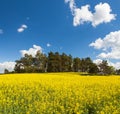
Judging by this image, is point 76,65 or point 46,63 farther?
point 76,65

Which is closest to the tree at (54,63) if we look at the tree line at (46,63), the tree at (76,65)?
the tree line at (46,63)

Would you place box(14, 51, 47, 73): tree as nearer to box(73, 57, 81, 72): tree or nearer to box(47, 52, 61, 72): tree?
box(47, 52, 61, 72): tree

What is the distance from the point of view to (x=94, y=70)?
7612 cm

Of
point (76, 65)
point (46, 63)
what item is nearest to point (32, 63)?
point (46, 63)

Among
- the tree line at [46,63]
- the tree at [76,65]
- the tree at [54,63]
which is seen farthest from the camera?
the tree at [76,65]

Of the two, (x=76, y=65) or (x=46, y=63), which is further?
(x=76, y=65)

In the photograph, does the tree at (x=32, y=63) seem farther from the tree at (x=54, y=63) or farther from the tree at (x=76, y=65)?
the tree at (x=76, y=65)

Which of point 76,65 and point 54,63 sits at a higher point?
point 76,65

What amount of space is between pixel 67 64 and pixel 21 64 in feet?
55.4

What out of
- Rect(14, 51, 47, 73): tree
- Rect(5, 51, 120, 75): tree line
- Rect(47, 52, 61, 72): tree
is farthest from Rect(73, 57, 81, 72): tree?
Rect(14, 51, 47, 73): tree

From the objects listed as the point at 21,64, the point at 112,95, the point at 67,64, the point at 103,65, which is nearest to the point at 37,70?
the point at 21,64

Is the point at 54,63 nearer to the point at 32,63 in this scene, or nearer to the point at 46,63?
the point at 46,63

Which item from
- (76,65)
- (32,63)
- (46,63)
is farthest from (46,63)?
(76,65)

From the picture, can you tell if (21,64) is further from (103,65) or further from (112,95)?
(112,95)
